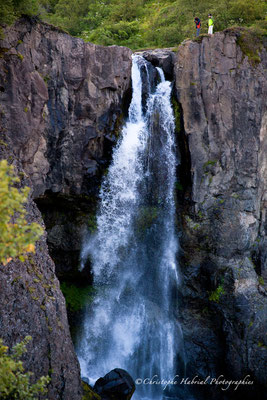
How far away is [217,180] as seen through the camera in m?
15.6

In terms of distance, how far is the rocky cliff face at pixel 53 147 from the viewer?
8484 mm

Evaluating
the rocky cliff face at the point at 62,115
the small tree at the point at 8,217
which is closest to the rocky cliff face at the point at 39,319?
the rocky cliff face at the point at 62,115

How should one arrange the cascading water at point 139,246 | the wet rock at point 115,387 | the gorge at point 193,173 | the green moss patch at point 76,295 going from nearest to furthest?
the wet rock at point 115,387, the gorge at point 193,173, the cascading water at point 139,246, the green moss patch at point 76,295

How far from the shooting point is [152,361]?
1464 centimetres

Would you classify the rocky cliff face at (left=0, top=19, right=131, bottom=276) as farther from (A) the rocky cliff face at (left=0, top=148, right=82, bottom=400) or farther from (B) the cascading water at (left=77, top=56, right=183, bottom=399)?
(A) the rocky cliff face at (left=0, top=148, right=82, bottom=400)

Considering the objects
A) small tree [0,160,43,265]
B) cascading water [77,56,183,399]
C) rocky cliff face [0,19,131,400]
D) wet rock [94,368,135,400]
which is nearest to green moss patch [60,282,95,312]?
cascading water [77,56,183,399]

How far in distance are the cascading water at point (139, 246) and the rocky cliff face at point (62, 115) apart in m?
0.82

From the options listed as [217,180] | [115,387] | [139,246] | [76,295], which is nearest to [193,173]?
[217,180]

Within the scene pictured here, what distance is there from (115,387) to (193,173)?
9195 mm

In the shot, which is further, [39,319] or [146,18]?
[146,18]

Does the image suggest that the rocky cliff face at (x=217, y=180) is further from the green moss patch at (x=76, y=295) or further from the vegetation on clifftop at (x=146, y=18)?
the green moss patch at (x=76, y=295)

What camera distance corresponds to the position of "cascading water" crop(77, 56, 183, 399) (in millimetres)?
14906

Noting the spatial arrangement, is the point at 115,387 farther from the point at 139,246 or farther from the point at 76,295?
the point at 139,246

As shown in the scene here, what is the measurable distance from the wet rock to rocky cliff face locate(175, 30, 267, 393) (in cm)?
413
